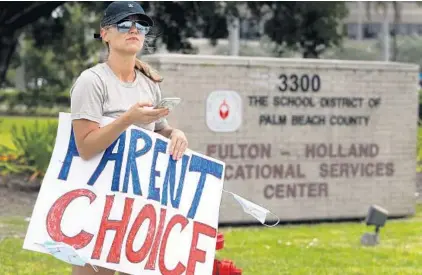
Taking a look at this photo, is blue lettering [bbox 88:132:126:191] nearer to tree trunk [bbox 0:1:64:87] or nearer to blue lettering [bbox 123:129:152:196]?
blue lettering [bbox 123:129:152:196]

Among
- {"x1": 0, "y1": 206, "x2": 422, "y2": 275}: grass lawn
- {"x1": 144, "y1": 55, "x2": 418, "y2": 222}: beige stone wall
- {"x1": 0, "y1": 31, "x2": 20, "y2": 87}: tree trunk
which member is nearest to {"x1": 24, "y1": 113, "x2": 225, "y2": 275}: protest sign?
{"x1": 0, "y1": 206, "x2": 422, "y2": 275}: grass lawn

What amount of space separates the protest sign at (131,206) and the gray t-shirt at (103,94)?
0.07 m

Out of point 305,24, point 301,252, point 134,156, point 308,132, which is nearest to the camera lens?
point 134,156

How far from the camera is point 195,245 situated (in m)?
4.50

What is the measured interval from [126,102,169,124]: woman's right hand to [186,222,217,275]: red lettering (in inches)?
23.3

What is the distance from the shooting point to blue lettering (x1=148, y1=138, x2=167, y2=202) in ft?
14.5

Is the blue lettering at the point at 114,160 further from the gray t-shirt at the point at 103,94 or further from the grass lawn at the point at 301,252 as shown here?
the grass lawn at the point at 301,252

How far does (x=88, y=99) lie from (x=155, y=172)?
45cm

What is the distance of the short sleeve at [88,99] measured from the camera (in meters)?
4.28

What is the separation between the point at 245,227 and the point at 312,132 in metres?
1.55

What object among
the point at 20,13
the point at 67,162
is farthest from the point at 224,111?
the point at 20,13

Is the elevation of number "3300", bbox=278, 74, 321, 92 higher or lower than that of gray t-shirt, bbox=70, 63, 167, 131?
lower

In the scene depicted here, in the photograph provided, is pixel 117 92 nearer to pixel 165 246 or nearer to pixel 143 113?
pixel 143 113

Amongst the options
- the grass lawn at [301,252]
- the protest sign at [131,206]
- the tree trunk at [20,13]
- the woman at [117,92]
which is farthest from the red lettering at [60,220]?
the tree trunk at [20,13]
